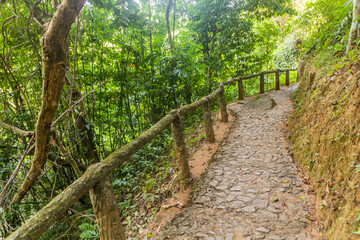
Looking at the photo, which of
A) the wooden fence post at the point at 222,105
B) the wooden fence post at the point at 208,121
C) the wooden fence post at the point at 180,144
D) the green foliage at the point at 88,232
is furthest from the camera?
the wooden fence post at the point at 222,105

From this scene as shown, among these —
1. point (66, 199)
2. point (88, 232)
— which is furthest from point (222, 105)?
point (66, 199)

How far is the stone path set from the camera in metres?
2.26

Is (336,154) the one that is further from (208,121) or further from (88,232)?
(88,232)

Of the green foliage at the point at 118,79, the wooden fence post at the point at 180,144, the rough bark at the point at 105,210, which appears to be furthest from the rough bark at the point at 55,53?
the wooden fence post at the point at 180,144

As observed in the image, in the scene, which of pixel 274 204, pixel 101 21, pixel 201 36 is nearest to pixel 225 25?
pixel 201 36

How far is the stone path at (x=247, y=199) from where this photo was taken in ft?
7.43

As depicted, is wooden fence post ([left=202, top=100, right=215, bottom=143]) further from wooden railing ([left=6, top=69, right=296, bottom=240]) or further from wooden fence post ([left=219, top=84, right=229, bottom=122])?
wooden railing ([left=6, top=69, right=296, bottom=240])

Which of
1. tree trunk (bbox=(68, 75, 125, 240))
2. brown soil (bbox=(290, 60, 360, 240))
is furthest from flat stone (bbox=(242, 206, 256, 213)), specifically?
tree trunk (bbox=(68, 75, 125, 240))

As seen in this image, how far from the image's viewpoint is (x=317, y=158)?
113 inches

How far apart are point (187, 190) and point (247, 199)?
930 millimetres

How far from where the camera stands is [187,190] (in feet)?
10.2

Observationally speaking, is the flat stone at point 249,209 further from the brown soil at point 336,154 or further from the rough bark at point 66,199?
the rough bark at point 66,199

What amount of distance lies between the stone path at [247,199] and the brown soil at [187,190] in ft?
0.39

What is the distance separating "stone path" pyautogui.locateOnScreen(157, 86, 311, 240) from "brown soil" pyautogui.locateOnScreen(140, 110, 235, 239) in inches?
4.7
